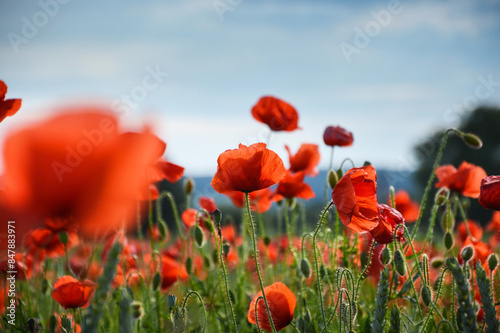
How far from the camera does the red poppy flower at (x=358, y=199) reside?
1.21 m

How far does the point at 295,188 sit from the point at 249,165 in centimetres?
88

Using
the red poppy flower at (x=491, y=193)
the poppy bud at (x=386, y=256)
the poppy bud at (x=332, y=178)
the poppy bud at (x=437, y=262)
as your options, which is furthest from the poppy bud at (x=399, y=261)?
the poppy bud at (x=437, y=262)

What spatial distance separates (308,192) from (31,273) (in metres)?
1.56

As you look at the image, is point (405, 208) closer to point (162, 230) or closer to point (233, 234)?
point (233, 234)

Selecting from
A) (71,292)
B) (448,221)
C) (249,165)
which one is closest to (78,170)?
(249,165)

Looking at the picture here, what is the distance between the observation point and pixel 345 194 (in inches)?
47.9

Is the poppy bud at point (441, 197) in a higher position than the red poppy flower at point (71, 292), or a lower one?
higher

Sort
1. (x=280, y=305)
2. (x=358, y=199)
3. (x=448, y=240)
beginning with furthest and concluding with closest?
(x=448, y=240) < (x=280, y=305) < (x=358, y=199)

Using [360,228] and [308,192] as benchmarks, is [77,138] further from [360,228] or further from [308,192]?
[308,192]

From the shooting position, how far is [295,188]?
217 centimetres

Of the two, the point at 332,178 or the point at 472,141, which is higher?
the point at 472,141

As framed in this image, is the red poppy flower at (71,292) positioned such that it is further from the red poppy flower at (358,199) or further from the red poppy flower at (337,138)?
the red poppy flower at (337,138)

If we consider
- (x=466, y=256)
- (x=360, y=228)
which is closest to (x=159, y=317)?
(x=360, y=228)

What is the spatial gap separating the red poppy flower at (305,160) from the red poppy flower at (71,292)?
1.21 m
